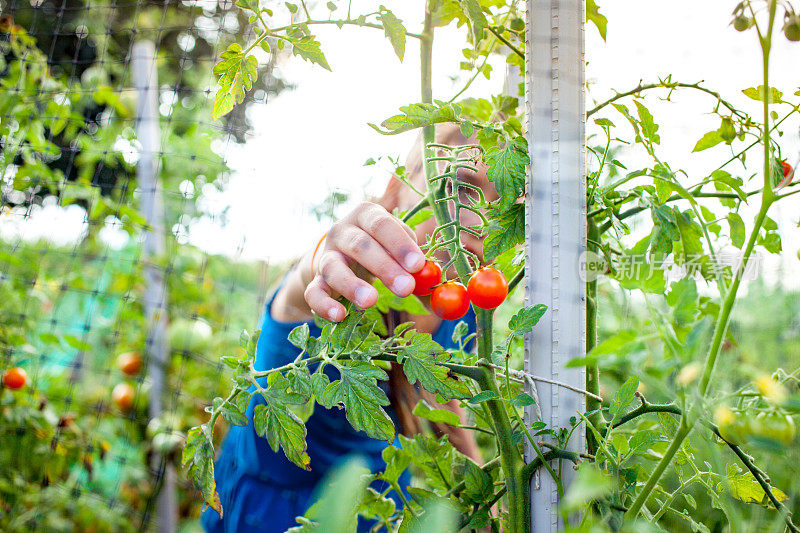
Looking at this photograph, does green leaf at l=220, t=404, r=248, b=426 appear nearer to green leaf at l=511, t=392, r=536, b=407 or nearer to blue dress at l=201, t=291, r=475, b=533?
green leaf at l=511, t=392, r=536, b=407

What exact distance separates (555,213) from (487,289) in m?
0.10

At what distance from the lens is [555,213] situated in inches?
19.4

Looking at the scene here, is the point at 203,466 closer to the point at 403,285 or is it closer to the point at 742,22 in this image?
the point at 403,285

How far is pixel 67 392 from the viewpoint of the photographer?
1.79 m

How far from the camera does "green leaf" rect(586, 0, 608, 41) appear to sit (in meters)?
0.54

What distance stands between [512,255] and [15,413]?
1.44 metres

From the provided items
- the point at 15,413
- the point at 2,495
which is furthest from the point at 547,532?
the point at 2,495

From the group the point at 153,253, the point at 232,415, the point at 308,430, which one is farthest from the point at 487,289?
the point at 153,253

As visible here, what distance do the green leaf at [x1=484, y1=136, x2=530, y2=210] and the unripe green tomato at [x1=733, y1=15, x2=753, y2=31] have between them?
0.18 meters

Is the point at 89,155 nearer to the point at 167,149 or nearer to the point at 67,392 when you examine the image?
the point at 167,149

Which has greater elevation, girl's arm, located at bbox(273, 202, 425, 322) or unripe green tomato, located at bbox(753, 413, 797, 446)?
girl's arm, located at bbox(273, 202, 425, 322)

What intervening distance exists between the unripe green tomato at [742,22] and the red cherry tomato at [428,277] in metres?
0.30

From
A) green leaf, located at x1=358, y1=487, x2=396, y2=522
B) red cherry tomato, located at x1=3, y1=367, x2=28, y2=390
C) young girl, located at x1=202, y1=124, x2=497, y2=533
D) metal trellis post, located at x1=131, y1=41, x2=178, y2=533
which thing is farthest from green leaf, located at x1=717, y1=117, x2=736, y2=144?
metal trellis post, located at x1=131, y1=41, x2=178, y2=533

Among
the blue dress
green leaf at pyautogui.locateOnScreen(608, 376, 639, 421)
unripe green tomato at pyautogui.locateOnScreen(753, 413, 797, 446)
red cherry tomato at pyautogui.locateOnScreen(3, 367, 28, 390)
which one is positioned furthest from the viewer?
red cherry tomato at pyautogui.locateOnScreen(3, 367, 28, 390)
